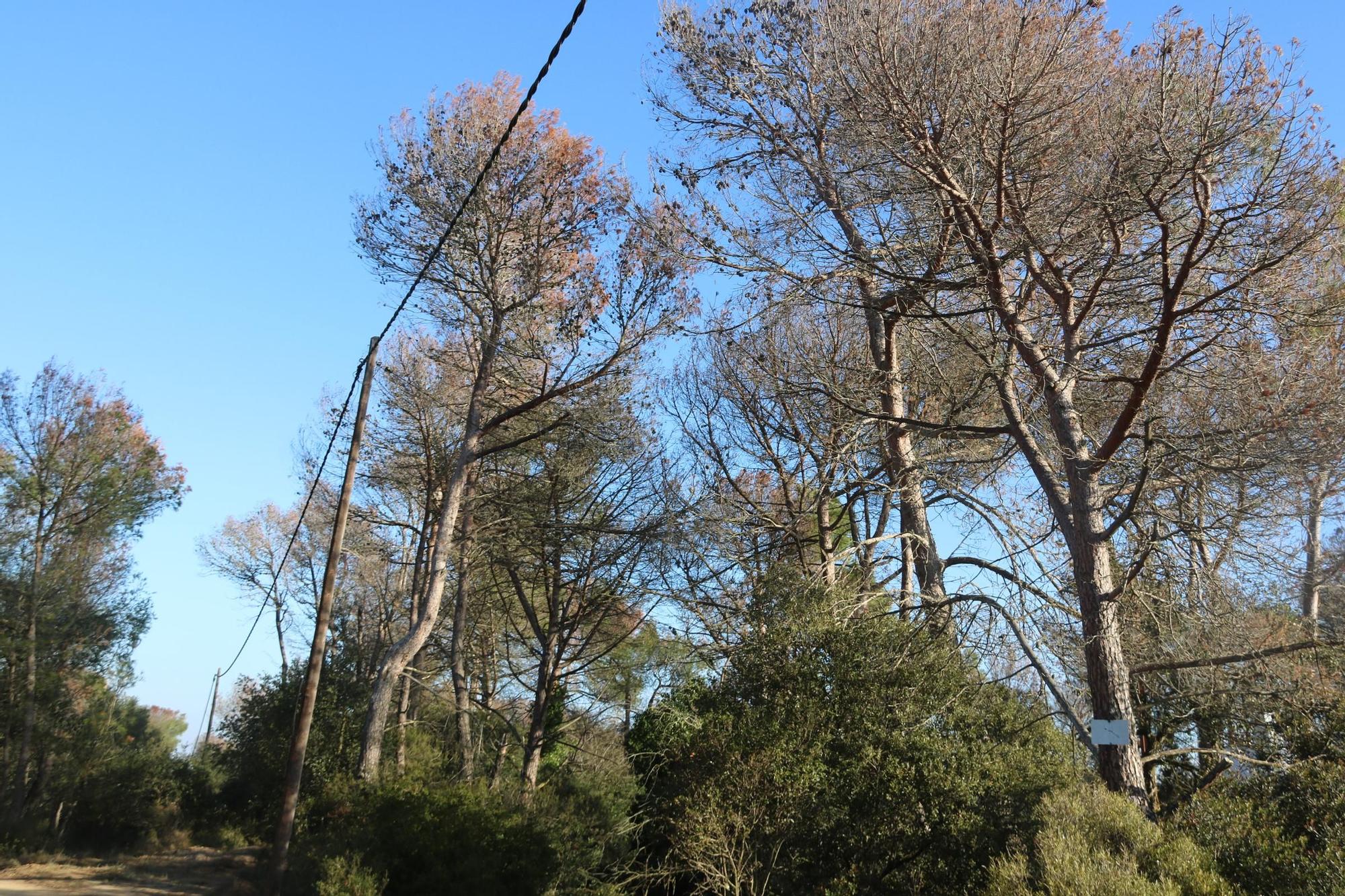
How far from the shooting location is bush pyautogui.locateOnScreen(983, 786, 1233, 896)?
18.4 ft

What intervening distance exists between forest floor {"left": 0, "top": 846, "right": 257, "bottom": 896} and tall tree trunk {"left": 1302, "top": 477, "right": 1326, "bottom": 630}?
14.5 m

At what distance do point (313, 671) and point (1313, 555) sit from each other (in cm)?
1252

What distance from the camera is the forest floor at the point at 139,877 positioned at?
1433 centimetres

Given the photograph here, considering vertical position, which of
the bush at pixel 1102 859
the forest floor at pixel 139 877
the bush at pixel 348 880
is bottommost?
the forest floor at pixel 139 877

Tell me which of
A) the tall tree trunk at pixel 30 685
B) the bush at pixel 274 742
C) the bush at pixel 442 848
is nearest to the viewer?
the bush at pixel 442 848

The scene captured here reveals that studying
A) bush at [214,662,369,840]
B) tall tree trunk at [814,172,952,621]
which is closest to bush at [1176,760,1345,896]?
tall tree trunk at [814,172,952,621]

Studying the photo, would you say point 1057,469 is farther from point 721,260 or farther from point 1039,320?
point 721,260

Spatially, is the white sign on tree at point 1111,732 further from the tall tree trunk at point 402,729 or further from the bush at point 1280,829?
the tall tree trunk at point 402,729

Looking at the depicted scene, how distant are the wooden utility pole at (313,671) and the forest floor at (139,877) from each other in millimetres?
4894

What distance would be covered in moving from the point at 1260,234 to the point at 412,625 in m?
12.1

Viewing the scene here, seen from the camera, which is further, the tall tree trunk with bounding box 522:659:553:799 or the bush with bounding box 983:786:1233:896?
the tall tree trunk with bounding box 522:659:553:799

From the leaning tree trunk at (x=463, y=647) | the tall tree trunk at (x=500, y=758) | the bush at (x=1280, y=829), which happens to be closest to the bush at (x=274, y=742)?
the leaning tree trunk at (x=463, y=647)

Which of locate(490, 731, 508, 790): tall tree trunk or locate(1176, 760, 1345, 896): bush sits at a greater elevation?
locate(490, 731, 508, 790): tall tree trunk

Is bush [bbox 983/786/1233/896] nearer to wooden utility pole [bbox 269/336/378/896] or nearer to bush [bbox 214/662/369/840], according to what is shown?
wooden utility pole [bbox 269/336/378/896]
